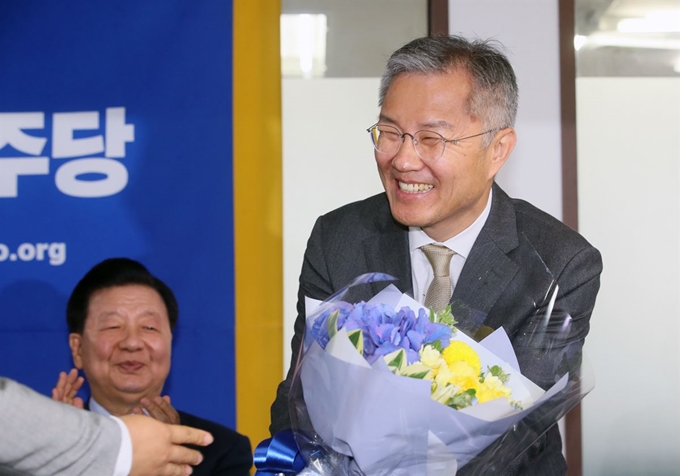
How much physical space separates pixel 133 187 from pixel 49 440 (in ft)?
5.86

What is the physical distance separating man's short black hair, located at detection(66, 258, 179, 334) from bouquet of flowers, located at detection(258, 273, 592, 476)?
152cm

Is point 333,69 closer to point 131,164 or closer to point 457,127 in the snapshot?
point 131,164

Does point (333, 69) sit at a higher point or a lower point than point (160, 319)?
higher

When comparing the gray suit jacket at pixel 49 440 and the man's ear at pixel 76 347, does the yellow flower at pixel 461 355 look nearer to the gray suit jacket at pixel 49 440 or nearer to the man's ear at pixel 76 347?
the gray suit jacket at pixel 49 440

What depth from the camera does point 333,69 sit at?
319 centimetres

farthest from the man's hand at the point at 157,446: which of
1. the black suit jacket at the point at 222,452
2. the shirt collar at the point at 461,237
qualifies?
the black suit jacket at the point at 222,452

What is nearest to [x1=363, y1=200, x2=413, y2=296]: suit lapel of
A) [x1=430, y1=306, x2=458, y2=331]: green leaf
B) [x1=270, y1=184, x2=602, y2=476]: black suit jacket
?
[x1=270, y1=184, x2=602, y2=476]: black suit jacket

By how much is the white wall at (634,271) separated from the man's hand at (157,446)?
2.00 m

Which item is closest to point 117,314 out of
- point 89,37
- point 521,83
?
point 89,37

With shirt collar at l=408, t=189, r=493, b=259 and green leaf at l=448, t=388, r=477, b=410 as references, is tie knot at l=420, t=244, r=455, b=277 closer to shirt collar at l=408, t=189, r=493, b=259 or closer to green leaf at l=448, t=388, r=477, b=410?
shirt collar at l=408, t=189, r=493, b=259

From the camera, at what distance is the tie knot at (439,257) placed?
1.89 metres

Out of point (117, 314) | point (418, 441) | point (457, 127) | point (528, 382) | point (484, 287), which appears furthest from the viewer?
point (117, 314)

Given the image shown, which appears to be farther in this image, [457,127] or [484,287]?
[457,127]

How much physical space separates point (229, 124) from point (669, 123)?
5.15ft
